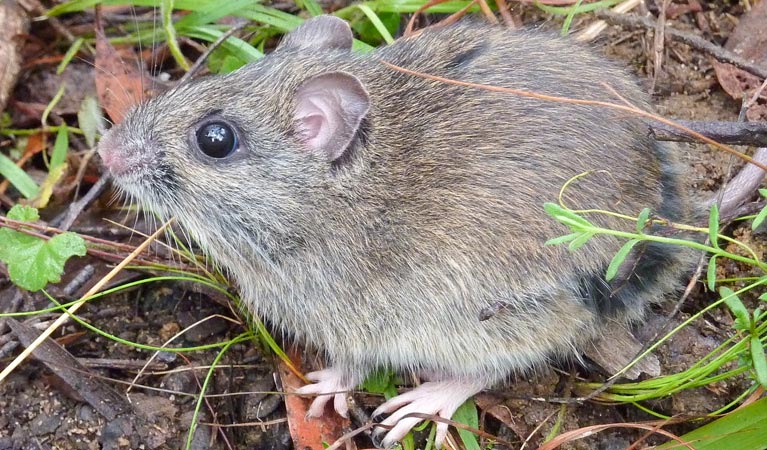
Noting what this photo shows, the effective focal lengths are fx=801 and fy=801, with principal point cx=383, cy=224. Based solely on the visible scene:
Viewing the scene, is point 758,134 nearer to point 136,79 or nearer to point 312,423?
point 312,423

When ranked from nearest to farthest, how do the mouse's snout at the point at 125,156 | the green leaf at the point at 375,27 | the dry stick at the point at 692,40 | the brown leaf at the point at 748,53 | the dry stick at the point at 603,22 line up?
the mouse's snout at the point at 125,156 → the dry stick at the point at 692,40 → the brown leaf at the point at 748,53 → the dry stick at the point at 603,22 → the green leaf at the point at 375,27

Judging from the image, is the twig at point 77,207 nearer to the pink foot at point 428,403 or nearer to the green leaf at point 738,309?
the pink foot at point 428,403

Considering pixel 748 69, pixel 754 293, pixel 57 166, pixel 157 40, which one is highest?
pixel 157 40

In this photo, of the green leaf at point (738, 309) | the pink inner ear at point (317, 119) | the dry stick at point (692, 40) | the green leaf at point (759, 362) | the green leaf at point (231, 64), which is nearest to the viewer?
the green leaf at point (759, 362)

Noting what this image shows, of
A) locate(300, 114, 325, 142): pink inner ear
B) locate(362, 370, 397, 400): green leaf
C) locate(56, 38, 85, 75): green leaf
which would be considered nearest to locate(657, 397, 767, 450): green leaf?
locate(362, 370, 397, 400): green leaf

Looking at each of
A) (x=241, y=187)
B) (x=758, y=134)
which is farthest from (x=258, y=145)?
(x=758, y=134)

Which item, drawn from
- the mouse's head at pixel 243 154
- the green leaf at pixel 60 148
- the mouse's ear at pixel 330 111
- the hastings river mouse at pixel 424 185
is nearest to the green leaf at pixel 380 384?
the hastings river mouse at pixel 424 185
